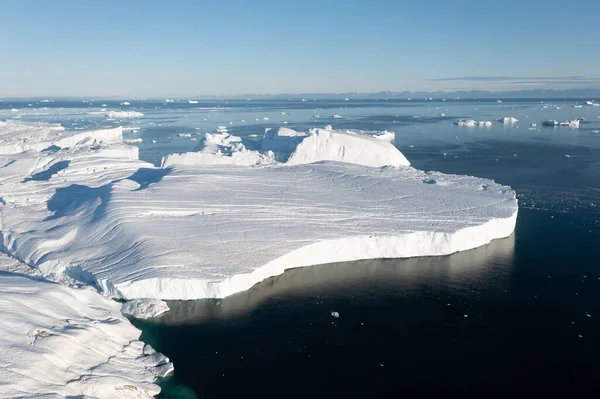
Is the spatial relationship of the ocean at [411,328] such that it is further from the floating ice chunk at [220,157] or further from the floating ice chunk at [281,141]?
the floating ice chunk at [281,141]

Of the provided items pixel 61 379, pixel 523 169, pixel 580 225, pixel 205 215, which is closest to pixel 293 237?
pixel 205 215

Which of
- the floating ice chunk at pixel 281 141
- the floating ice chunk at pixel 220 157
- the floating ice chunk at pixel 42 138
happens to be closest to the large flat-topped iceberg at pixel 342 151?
the floating ice chunk at pixel 281 141

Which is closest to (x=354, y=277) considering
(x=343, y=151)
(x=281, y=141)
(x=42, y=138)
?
(x=343, y=151)

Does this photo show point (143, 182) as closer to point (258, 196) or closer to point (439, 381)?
point (258, 196)

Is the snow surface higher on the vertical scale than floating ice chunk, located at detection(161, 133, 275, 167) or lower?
lower

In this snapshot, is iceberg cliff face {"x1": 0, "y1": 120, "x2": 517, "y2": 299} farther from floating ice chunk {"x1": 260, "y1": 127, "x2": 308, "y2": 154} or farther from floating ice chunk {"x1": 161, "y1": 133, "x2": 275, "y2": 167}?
floating ice chunk {"x1": 260, "y1": 127, "x2": 308, "y2": 154}

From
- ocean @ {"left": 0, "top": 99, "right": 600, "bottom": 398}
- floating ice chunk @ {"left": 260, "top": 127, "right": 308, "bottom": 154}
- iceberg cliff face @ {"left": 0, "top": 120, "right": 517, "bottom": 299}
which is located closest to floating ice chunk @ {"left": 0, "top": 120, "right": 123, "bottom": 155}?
iceberg cliff face @ {"left": 0, "top": 120, "right": 517, "bottom": 299}

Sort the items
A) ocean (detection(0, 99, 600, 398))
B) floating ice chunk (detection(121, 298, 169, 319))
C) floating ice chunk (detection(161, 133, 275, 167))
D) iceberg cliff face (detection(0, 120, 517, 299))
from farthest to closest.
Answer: floating ice chunk (detection(161, 133, 275, 167))
iceberg cliff face (detection(0, 120, 517, 299))
floating ice chunk (detection(121, 298, 169, 319))
ocean (detection(0, 99, 600, 398))
